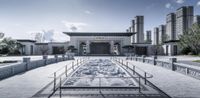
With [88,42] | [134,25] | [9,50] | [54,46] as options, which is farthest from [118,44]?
[134,25]

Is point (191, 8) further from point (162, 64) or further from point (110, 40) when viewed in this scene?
point (162, 64)

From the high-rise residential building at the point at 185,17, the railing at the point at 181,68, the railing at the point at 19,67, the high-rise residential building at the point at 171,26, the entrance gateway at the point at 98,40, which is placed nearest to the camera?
the railing at the point at 181,68

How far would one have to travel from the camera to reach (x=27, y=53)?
205 feet

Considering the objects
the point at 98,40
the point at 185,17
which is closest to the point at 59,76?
the point at 98,40

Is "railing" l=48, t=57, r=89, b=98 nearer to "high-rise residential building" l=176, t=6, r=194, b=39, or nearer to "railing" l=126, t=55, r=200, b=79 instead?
"railing" l=126, t=55, r=200, b=79

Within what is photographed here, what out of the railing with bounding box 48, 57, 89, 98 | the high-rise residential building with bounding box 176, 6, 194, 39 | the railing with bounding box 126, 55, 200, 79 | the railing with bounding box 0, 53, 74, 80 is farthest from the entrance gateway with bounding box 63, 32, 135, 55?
the railing with bounding box 48, 57, 89, 98

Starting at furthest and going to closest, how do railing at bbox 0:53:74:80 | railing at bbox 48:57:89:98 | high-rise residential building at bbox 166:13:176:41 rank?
high-rise residential building at bbox 166:13:176:41 → railing at bbox 0:53:74:80 → railing at bbox 48:57:89:98

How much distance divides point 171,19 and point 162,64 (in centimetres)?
9038

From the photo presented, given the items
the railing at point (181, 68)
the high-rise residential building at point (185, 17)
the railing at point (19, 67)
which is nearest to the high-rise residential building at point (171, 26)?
the high-rise residential building at point (185, 17)

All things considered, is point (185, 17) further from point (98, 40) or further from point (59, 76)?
point (59, 76)

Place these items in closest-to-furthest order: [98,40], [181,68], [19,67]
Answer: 1. [181,68]
2. [19,67]
3. [98,40]

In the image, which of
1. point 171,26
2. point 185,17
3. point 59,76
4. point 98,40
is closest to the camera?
point 59,76

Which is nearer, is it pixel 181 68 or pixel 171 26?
pixel 181 68

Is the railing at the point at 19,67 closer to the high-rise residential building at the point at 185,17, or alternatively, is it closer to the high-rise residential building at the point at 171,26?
the high-rise residential building at the point at 185,17
